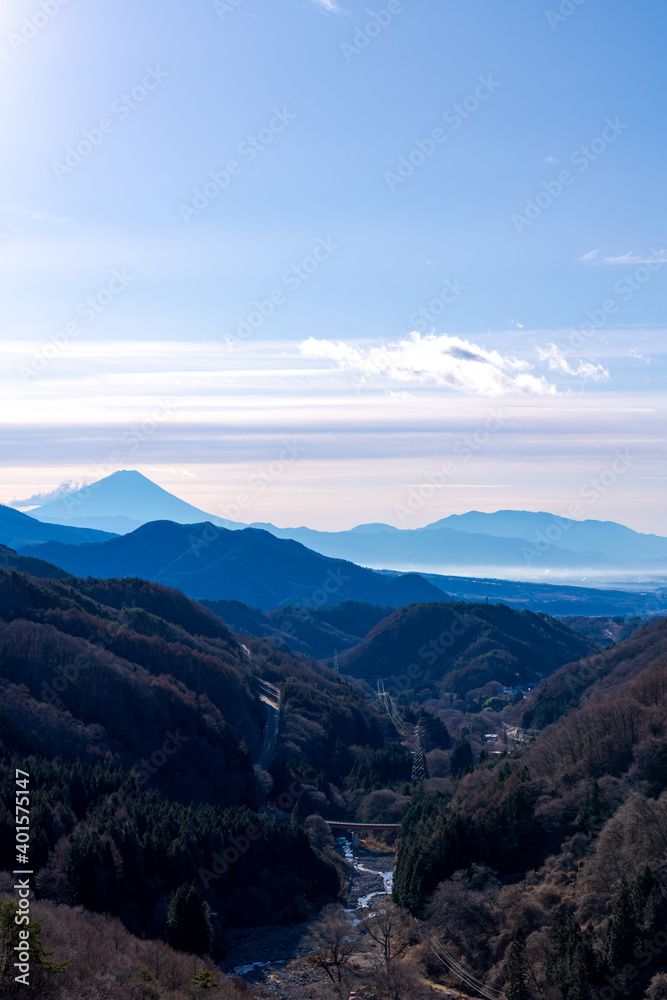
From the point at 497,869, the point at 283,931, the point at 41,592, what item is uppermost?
the point at 41,592

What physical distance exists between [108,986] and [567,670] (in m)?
122

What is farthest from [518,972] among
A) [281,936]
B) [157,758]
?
[157,758]

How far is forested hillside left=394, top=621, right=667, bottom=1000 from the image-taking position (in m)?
39.8

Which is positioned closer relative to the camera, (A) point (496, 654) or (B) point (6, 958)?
(B) point (6, 958)

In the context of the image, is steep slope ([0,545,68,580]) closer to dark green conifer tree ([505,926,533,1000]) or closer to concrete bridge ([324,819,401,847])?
→ concrete bridge ([324,819,401,847])

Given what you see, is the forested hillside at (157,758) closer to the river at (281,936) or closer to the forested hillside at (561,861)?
the river at (281,936)

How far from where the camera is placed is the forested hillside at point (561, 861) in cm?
3975

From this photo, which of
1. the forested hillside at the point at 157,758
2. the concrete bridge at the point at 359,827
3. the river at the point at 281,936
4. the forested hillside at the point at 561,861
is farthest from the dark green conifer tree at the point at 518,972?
the concrete bridge at the point at 359,827

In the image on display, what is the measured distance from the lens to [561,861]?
5250cm

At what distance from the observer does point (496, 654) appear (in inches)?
7515

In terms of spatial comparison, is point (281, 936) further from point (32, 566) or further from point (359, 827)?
point (32, 566)

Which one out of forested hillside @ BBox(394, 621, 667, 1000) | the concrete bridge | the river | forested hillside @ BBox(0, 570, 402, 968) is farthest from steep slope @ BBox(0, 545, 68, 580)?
forested hillside @ BBox(394, 621, 667, 1000)

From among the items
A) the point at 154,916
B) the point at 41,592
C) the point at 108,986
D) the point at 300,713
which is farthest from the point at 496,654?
the point at 108,986

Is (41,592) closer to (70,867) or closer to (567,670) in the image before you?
(70,867)
